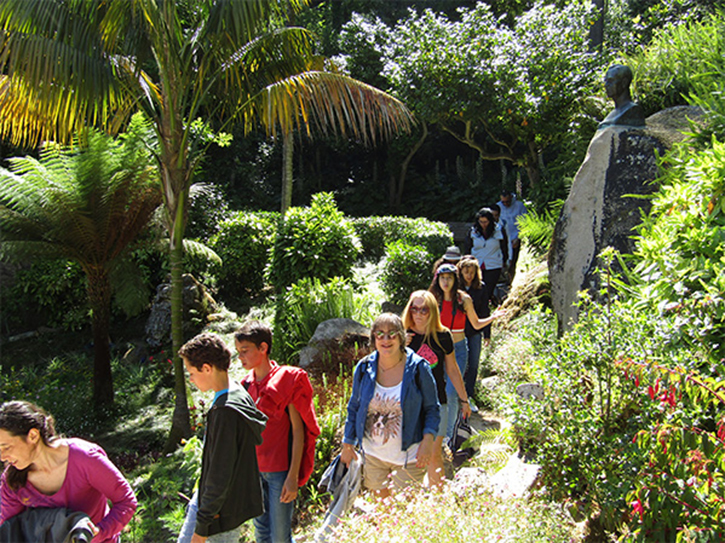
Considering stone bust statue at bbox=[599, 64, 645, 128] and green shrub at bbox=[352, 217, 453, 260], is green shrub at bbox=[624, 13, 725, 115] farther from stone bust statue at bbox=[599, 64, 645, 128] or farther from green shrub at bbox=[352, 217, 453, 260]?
green shrub at bbox=[352, 217, 453, 260]

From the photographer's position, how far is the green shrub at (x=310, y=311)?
7633 mm

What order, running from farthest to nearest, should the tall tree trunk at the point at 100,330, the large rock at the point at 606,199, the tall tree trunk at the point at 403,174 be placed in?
the tall tree trunk at the point at 403,174
the tall tree trunk at the point at 100,330
the large rock at the point at 606,199

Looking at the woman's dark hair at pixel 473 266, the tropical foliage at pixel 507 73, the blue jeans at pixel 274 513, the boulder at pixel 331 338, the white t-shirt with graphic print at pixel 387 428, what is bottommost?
the blue jeans at pixel 274 513

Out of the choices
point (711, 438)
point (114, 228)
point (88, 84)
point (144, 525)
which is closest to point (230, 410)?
point (711, 438)

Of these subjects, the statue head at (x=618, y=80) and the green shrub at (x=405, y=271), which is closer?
the statue head at (x=618, y=80)

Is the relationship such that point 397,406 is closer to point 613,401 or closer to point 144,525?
point 613,401

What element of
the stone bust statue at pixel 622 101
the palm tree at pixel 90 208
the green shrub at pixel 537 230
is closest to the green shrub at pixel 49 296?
the palm tree at pixel 90 208

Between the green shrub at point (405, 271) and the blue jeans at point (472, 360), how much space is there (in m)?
3.86

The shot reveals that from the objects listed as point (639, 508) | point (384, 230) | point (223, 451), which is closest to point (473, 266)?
point (639, 508)

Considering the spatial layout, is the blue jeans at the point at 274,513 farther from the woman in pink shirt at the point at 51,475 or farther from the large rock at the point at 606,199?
the large rock at the point at 606,199

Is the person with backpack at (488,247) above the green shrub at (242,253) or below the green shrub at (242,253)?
above

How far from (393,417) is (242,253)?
29.4ft

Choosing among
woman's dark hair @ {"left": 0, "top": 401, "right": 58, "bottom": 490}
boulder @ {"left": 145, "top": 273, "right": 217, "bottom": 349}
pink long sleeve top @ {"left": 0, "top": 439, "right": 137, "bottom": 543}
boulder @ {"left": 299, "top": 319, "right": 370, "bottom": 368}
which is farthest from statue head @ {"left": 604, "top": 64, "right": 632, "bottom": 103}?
boulder @ {"left": 145, "top": 273, "right": 217, "bottom": 349}

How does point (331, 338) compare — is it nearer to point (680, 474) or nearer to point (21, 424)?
point (21, 424)
